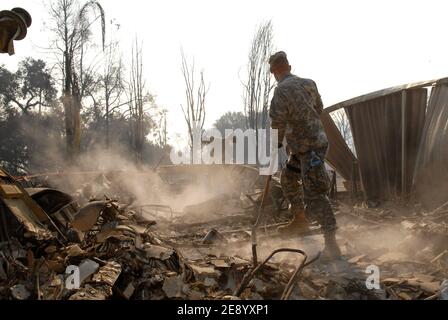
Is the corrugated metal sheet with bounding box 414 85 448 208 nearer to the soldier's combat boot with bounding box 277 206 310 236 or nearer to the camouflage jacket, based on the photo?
the soldier's combat boot with bounding box 277 206 310 236

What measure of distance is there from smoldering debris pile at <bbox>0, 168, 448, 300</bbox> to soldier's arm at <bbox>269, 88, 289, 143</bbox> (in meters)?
1.35

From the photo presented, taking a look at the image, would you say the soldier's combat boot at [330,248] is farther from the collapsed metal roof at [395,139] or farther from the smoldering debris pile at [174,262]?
the collapsed metal roof at [395,139]

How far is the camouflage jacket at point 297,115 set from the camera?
12.9 ft

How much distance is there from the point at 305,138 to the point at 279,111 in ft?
1.34

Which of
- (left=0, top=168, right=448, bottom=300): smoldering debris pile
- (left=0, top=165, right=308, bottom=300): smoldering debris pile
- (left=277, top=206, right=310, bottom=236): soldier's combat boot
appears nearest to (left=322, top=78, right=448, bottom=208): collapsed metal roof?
(left=0, top=168, right=448, bottom=300): smoldering debris pile

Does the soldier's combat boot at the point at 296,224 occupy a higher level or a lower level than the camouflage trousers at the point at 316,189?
lower

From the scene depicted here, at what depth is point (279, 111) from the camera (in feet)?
13.1

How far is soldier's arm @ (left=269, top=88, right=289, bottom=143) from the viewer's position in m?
3.96

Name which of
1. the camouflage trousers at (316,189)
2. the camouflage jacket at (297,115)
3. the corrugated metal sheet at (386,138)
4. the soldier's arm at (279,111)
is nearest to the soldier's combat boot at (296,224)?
the camouflage trousers at (316,189)

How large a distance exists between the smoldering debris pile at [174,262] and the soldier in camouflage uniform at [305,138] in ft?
1.35

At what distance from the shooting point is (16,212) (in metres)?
3.41

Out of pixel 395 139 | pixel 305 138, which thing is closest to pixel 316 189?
pixel 305 138

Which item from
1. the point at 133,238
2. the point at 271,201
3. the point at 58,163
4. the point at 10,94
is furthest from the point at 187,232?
the point at 10,94

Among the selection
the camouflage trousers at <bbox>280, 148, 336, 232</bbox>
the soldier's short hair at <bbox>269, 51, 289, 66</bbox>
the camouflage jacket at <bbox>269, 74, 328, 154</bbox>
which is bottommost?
the camouflage trousers at <bbox>280, 148, 336, 232</bbox>
